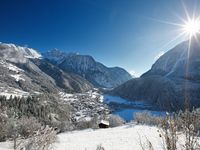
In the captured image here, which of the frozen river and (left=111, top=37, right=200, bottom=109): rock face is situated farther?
(left=111, top=37, right=200, bottom=109): rock face

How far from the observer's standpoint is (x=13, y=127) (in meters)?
18.0

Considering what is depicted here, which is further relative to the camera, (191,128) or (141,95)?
(141,95)

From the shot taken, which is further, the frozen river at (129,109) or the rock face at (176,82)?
the rock face at (176,82)

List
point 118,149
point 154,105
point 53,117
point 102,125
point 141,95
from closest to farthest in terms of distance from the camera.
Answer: point 118,149 → point 102,125 → point 53,117 → point 154,105 → point 141,95

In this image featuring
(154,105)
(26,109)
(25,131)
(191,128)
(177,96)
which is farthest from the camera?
(154,105)

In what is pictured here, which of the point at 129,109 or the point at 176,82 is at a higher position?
the point at 176,82

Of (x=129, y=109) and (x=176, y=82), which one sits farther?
(x=176, y=82)

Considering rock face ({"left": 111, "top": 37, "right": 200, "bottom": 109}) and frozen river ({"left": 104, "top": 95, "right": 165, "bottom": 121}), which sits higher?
rock face ({"left": 111, "top": 37, "right": 200, "bottom": 109})

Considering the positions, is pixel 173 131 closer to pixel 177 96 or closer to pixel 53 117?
pixel 53 117

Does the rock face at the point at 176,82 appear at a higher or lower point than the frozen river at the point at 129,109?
higher

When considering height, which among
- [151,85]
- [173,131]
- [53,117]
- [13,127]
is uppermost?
[151,85]

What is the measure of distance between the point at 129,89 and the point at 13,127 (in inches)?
7258

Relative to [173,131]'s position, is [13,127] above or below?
below

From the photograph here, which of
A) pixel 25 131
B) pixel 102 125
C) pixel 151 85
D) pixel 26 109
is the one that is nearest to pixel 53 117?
pixel 26 109
